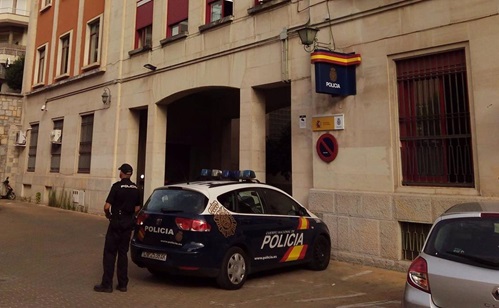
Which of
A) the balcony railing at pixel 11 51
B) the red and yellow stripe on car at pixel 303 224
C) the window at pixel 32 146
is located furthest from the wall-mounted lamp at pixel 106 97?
the balcony railing at pixel 11 51

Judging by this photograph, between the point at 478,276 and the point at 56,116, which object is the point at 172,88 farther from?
the point at 478,276

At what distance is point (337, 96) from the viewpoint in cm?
910

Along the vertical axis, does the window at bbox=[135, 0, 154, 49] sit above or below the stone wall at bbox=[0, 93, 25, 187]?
above

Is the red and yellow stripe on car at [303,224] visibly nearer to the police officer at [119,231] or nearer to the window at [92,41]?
the police officer at [119,231]

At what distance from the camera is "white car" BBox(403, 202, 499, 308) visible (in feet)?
10.9

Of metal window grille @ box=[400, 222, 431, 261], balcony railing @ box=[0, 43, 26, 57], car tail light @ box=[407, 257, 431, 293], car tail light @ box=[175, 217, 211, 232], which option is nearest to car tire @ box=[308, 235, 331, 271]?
metal window grille @ box=[400, 222, 431, 261]

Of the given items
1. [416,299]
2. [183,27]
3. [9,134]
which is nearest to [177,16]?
[183,27]

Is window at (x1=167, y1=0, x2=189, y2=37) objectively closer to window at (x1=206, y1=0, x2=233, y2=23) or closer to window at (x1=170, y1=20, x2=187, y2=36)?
window at (x1=170, y1=20, x2=187, y2=36)

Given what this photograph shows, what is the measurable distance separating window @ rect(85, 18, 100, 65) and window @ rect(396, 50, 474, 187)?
44.4 ft

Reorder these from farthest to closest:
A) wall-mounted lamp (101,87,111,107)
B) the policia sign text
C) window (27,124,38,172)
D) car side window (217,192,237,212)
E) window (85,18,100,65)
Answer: window (27,124,38,172), window (85,18,100,65), wall-mounted lamp (101,87,111,107), the policia sign text, car side window (217,192,237,212)

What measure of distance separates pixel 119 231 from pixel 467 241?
465 centimetres

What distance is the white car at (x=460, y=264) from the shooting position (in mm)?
3309

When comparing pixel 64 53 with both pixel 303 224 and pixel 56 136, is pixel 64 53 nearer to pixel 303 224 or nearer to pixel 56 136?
pixel 56 136

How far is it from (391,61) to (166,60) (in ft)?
25.5
